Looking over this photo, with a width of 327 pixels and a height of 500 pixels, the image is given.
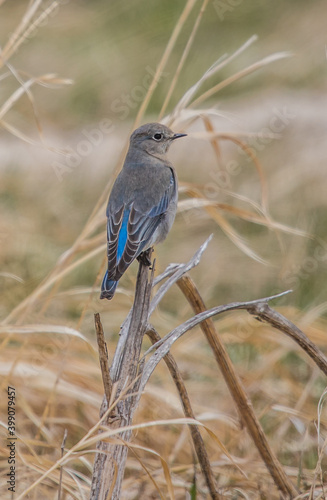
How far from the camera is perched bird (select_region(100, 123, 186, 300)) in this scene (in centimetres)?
334

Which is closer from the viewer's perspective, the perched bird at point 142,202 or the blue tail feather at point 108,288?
the blue tail feather at point 108,288

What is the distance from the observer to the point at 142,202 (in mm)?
3688

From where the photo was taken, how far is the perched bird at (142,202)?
3.34 m

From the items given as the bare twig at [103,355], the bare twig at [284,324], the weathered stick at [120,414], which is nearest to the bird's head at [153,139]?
the bare twig at [284,324]

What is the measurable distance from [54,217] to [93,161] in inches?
43.7

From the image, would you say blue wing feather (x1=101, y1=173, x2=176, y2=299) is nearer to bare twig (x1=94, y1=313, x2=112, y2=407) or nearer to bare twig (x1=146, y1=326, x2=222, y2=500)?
bare twig (x1=146, y1=326, x2=222, y2=500)

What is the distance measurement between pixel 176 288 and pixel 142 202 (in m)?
3.15

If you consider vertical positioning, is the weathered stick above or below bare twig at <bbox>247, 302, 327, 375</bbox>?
below

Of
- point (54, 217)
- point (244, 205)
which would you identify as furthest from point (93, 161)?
point (244, 205)

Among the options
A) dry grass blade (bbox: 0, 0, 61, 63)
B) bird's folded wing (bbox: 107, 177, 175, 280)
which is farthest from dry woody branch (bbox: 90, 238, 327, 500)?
dry grass blade (bbox: 0, 0, 61, 63)

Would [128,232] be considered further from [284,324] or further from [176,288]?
[176,288]

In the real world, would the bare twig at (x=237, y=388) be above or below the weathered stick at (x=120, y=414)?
above

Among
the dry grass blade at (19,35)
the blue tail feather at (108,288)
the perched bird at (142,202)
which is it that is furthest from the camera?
the dry grass blade at (19,35)

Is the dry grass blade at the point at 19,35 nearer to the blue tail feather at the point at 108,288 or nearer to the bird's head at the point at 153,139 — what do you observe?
the bird's head at the point at 153,139
